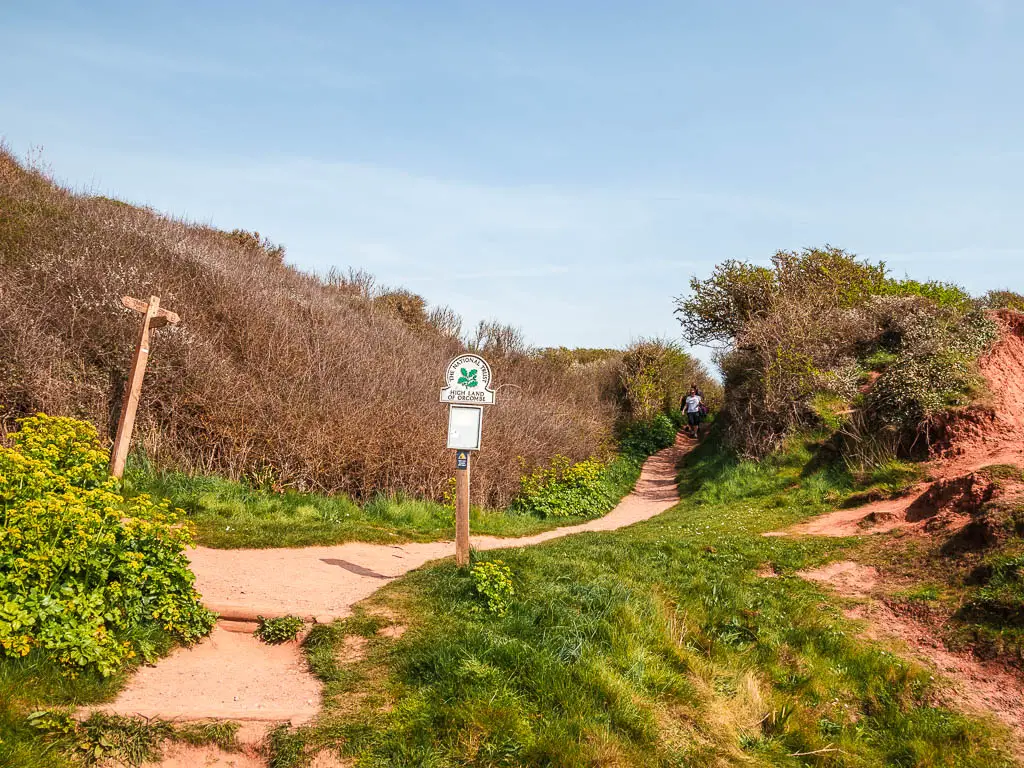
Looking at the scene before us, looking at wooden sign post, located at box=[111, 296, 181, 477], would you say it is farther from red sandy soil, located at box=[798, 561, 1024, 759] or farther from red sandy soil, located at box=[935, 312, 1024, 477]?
red sandy soil, located at box=[935, 312, 1024, 477]

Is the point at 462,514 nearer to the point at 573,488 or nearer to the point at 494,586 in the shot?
the point at 494,586

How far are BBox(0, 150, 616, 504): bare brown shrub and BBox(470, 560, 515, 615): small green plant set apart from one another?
21.1 feet

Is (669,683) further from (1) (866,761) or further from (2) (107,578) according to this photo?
(2) (107,578)

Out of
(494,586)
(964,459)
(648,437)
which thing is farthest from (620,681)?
(648,437)

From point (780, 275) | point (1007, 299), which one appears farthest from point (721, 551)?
point (1007, 299)

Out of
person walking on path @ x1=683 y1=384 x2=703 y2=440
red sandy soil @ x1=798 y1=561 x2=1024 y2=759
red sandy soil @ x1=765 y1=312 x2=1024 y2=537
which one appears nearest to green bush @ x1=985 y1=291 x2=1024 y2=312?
red sandy soil @ x1=765 y1=312 x2=1024 y2=537

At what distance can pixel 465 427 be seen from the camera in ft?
23.6

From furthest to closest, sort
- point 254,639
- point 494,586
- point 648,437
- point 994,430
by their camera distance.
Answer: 1. point 648,437
2. point 994,430
3. point 494,586
4. point 254,639

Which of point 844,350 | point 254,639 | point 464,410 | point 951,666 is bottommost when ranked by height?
point 951,666

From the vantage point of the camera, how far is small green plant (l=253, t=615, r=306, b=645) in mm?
5250

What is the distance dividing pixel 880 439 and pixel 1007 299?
12.8m

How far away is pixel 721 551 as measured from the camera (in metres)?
9.27

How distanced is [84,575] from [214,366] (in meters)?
7.73

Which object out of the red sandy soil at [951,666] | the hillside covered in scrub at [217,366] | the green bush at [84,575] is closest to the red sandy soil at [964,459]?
the red sandy soil at [951,666]
